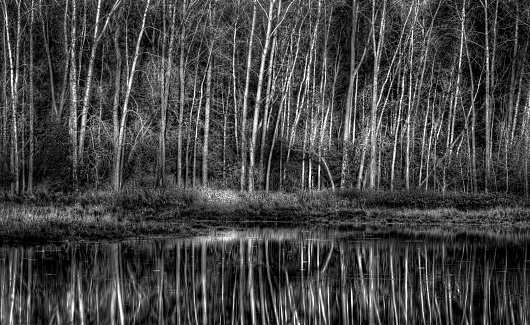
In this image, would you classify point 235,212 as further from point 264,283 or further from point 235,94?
point 235,94

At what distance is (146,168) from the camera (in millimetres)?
43688

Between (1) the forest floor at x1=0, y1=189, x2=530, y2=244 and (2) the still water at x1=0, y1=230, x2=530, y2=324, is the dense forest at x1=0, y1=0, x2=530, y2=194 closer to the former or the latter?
(1) the forest floor at x1=0, y1=189, x2=530, y2=244

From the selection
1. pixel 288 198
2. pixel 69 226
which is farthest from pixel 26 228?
pixel 288 198

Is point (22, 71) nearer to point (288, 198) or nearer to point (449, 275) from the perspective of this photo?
point (288, 198)

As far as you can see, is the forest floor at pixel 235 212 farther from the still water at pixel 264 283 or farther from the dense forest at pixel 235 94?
the dense forest at pixel 235 94

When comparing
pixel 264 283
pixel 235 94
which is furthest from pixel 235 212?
pixel 235 94

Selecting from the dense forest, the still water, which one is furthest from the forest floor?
the dense forest

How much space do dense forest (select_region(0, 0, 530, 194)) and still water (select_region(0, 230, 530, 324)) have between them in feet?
48.3

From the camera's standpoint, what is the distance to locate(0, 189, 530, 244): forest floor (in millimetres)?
19484

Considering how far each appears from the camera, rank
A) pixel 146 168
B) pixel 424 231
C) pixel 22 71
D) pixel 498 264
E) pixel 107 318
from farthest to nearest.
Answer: pixel 146 168 → pixel 22 71 → pixel 424 231 → pixel 498 264 → pixel 107 318

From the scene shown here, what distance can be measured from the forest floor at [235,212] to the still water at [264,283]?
2123 mm

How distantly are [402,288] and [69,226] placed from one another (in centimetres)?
992

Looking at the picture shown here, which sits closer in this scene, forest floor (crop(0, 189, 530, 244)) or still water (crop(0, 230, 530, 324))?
still water (crop(0, 230, 530, 324))

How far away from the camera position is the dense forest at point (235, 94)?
1318 inches
